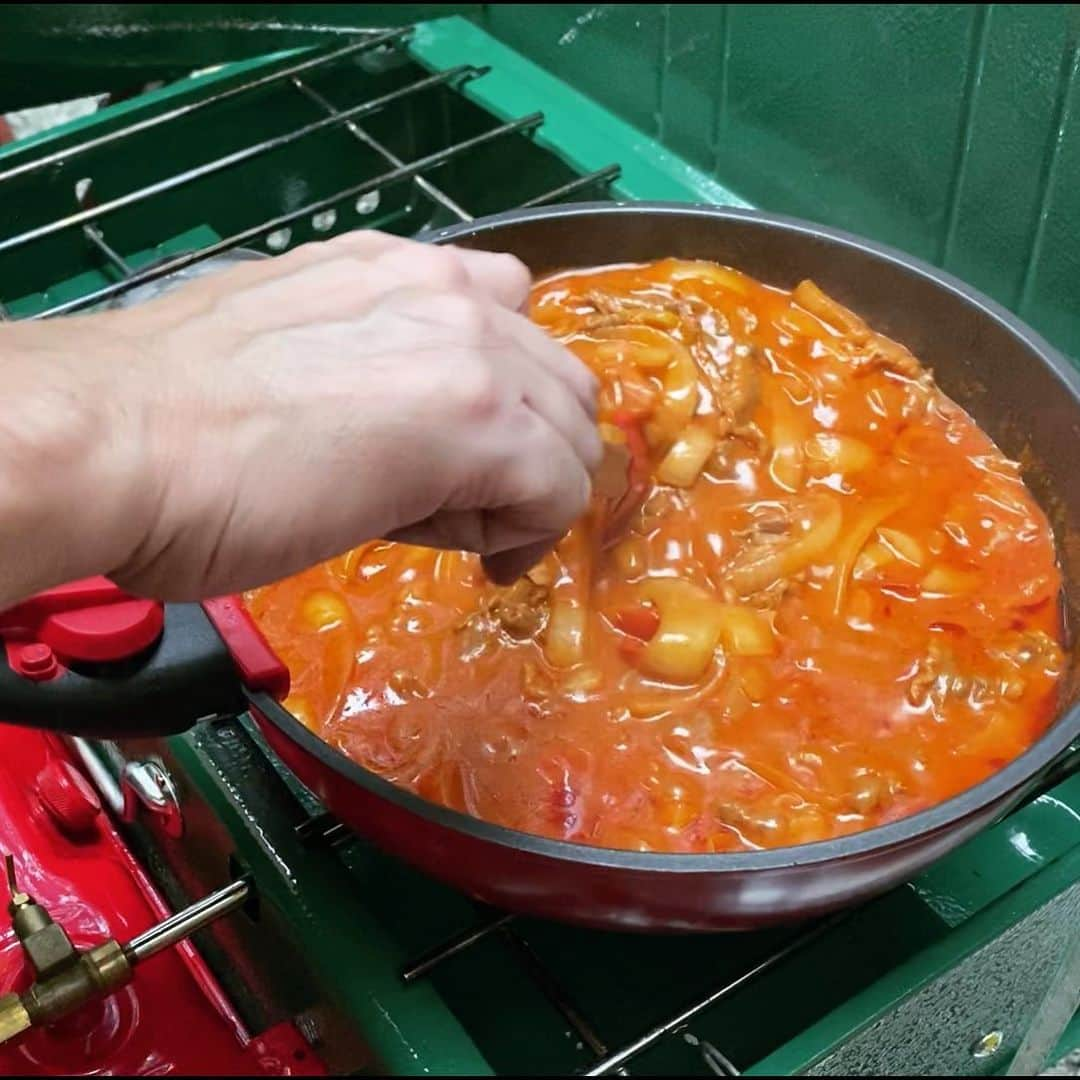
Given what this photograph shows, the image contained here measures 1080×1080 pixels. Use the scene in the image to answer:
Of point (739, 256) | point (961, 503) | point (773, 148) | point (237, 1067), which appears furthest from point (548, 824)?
point (773, 148)

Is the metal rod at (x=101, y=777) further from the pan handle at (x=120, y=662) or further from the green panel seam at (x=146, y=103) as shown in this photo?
the green panel seam at (x=146, y=103)

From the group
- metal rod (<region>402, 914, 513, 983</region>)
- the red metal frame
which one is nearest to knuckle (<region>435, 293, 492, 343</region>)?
metal rod (<region>402, 914, 513, 983</region>)

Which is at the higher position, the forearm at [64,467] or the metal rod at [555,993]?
the forearm at [64,467]

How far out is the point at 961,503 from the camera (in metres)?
1.10

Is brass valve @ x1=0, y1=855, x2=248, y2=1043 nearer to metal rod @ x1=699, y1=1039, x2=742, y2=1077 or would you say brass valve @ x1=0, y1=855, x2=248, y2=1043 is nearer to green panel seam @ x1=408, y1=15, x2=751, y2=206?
metal rod @ x1=699, y1=1039, x2=742, y2=1077

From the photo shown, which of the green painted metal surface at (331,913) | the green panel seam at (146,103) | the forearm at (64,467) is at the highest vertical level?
the forearm at (64,467)

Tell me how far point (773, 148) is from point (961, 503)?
1.92 feet

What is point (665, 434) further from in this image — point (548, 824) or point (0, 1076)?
point (0, 1076)

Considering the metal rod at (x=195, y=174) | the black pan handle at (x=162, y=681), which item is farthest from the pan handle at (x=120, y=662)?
the metal rod at (x=195, y=174)

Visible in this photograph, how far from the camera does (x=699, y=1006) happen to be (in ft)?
2.97

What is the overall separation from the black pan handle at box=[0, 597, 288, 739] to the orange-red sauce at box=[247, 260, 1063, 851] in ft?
0.38

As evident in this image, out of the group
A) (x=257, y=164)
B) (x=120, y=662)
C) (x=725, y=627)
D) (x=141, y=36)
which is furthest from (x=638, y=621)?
(x=141, y=36)

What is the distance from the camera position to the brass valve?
879mm

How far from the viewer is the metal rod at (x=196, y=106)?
4.74 feet
